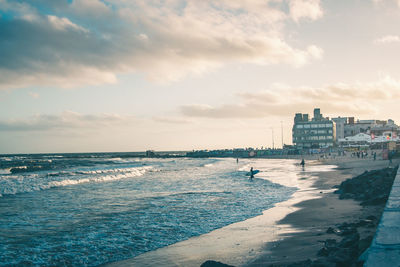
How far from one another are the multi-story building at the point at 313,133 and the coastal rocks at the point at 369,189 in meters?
123

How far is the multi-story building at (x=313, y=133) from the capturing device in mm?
141250

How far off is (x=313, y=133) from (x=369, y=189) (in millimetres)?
130616

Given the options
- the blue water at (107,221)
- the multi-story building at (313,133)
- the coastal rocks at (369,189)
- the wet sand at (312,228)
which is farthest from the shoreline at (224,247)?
the multi-story building at (313,133)

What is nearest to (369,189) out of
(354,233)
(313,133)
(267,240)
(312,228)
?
(312,228)

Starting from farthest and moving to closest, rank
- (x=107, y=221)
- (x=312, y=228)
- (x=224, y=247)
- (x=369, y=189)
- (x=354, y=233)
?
→ 1. (x=369, y=189)
2. (x=107, y=221)
3. (x=312, y=228)
4. (x=224, y=247)
5. (x=354, y=233)

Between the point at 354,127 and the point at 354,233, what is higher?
the point at 354,127

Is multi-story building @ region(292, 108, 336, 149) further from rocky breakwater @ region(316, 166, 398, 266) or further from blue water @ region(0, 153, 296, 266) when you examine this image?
blue water @ region(0, 153, 296, 266)

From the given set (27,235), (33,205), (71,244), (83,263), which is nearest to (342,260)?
A: (83,263)

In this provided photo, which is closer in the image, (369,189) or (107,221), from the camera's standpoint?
(107,221)

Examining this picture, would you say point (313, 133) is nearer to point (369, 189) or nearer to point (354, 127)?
point (354, 127)

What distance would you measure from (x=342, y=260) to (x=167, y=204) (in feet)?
40.6

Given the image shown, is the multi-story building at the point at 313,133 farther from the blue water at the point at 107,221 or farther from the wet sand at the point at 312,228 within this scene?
the wet sand at the point at 312,228

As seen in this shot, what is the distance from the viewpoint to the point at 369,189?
18.7m

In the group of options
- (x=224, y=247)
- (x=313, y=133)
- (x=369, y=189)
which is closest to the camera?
(x=224, y=247)
